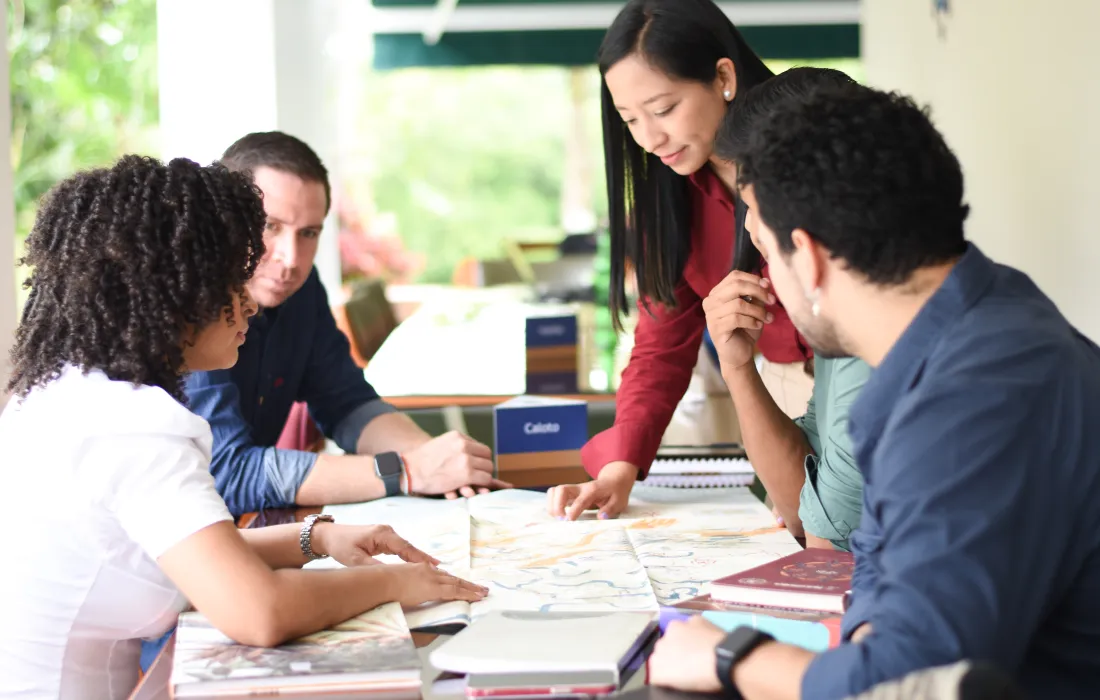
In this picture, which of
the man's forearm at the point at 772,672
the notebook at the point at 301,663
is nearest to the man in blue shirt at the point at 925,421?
the man's forearm at the point at 772,672

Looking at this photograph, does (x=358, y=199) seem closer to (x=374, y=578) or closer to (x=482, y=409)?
(x=482, y=409)

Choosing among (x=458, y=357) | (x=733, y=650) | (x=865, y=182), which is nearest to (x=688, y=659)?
(x=733, y=650)

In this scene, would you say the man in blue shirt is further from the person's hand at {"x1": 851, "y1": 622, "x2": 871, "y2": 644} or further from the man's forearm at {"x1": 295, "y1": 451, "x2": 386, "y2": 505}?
the man's forearm at {"x1": 295, "y1": 451, "x2": 386, "y2": 505}

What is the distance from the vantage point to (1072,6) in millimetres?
3197

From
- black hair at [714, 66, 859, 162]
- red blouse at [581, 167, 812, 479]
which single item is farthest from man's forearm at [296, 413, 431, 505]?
black hair at [714, 66, 859, 162]

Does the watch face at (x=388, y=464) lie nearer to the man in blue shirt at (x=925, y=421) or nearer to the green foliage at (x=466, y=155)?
the man in blue shirt at (x=925, y=421)

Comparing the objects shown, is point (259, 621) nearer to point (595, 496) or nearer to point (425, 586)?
point (425, 586)

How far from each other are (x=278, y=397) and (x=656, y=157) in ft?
3.11

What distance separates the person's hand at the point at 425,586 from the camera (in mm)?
1468

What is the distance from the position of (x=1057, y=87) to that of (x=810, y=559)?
2.33 m

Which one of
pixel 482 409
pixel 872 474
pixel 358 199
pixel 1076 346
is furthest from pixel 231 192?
pixel 358 199

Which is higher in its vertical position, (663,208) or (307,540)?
(663,208)

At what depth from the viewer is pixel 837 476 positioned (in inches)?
62.2

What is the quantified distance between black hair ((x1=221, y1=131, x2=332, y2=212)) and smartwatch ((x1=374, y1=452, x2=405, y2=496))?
57cm
